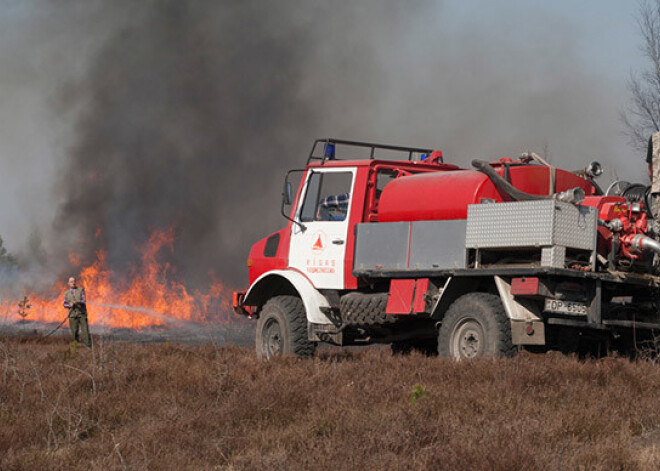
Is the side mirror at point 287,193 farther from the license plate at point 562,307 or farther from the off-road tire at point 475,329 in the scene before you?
the license plate at point 562,307

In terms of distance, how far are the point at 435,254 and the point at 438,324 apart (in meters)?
1.24

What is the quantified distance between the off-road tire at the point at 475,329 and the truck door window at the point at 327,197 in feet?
8.13

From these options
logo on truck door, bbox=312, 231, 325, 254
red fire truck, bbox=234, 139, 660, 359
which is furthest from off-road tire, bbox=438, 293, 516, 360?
logo on truck door, bbox=312, 231, 325, 254

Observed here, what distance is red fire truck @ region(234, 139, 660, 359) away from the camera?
9648mm

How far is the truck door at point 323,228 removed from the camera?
12203mm

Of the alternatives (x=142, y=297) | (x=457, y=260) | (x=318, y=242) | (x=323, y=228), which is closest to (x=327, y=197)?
(x=323, y=228)

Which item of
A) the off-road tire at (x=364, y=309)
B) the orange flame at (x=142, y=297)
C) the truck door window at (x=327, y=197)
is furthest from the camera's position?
the orange flame at (x=142, y=297)

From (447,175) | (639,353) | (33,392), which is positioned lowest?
(33,392)

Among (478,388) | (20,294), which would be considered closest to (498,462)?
(478,388)

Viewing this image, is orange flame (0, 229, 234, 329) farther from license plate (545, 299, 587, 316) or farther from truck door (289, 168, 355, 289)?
license plate (545, 299, 587, 316)

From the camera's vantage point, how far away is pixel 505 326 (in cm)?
998

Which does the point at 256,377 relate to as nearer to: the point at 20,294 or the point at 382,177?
the point at 382,177

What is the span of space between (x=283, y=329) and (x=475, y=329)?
324cm

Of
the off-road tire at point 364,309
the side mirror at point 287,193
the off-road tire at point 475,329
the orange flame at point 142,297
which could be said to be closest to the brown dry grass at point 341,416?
the off-road tire at point 475,329
